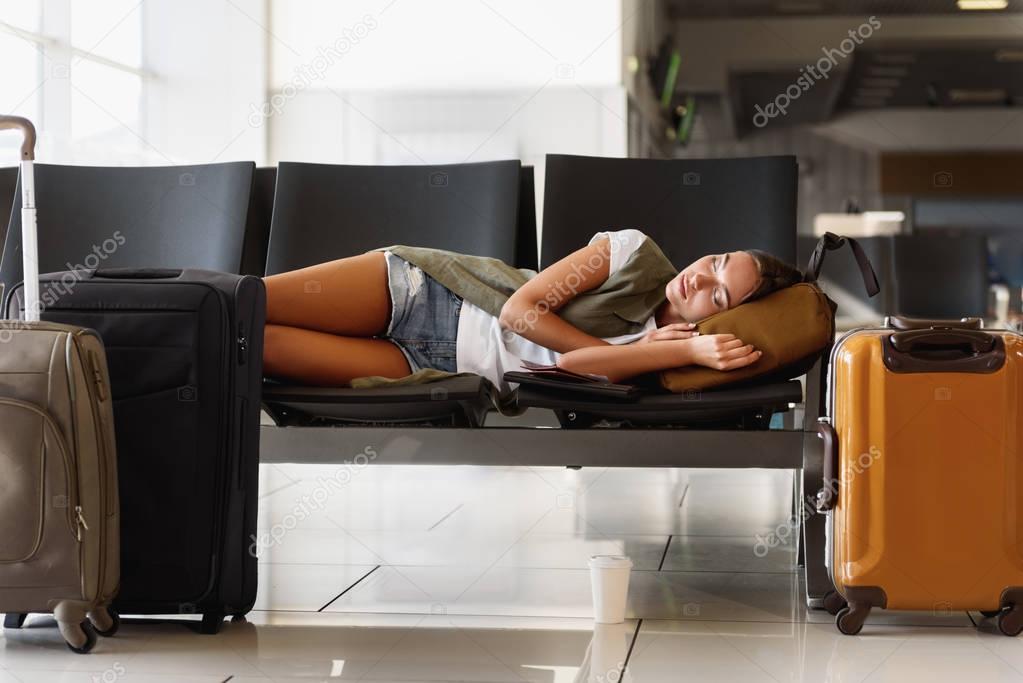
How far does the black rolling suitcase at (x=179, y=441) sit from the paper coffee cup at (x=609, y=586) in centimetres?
55

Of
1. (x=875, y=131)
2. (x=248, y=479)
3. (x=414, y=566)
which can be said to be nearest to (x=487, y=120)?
(x=414, y=566)

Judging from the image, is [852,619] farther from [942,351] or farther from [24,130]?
[24,130]

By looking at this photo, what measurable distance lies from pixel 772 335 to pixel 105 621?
3.72 feet

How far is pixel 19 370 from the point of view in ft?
5.13

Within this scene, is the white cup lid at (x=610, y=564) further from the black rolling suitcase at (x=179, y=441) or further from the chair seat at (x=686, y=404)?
the black rolling suitcase at (x=179, y=441)

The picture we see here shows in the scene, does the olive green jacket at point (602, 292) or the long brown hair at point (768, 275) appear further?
the olive green jacket at point (602, 292)

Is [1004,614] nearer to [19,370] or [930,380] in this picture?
[930,380]

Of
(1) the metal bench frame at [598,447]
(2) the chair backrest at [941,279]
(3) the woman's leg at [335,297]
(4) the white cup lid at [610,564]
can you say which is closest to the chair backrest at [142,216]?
(3) the woman's leg at [335,297]

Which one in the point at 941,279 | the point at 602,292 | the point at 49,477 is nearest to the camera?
the point at 49,477

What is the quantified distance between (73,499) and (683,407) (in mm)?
925

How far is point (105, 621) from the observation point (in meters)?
1.66

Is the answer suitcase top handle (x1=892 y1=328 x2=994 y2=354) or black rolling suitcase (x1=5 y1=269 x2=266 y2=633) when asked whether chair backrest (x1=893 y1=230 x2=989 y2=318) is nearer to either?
suitcase top handle (x1=892 y1=328 x2=994 y2=354)

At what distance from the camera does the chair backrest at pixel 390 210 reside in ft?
8.39

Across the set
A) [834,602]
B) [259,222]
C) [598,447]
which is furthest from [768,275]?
[259,222]
